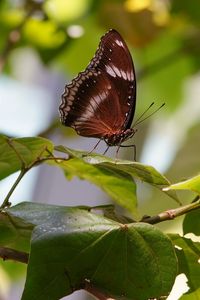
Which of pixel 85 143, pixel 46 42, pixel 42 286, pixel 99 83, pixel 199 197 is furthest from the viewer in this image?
pixel 85 143

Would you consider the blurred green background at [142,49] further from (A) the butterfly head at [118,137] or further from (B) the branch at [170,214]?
(B) the branch at [170,214]

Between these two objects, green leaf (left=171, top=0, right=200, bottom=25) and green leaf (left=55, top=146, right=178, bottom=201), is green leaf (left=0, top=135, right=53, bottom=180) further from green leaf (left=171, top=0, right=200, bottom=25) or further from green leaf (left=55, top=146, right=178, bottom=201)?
green leaf (left=171, top=0, right=200, bottom=25)

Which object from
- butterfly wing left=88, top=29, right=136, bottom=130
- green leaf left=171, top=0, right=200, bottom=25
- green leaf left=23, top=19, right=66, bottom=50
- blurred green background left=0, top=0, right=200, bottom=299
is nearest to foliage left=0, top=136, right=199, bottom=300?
butterfly wing left=88, top=29, right=136, bottom=130

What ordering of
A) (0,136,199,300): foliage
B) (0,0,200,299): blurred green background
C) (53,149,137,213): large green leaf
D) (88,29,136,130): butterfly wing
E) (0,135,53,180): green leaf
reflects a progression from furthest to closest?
(0,0,200,299): blurred green background, (88,29,136,130): butterfly wing, (53,149,137,213): large green leaf, (0,135,53,180): green leaf, (0,136,199,300): foliage

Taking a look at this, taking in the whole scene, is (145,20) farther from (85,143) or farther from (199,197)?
(85,143)

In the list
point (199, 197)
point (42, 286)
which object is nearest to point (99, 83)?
point (199, 197)

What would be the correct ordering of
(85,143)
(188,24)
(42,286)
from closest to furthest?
(42,286)
(188,24)
(85,143)
